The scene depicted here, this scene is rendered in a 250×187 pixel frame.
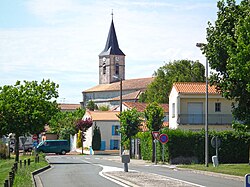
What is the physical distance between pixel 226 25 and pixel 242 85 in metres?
3.47

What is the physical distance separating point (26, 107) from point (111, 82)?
141914 mm

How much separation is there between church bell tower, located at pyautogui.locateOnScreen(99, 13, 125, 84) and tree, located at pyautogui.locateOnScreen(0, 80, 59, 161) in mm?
124432

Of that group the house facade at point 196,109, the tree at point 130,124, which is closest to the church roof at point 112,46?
the tree at point 130,124

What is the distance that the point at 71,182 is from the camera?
24062 millimetres

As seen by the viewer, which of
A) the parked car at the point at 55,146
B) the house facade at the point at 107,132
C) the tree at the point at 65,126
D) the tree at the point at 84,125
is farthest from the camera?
the tree at the point at 65,126

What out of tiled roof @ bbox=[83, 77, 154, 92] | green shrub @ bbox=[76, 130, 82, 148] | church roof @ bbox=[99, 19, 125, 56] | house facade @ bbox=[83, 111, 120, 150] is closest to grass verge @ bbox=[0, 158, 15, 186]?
house facade @ bbox=[83, 111, 120, 150]

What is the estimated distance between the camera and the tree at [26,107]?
42.0m

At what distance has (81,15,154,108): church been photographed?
166875mm

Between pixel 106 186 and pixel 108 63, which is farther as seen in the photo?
pixel 108 63

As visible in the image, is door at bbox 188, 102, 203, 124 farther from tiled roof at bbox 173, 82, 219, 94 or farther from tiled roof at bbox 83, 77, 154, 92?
tiled roof at bbox 83, 77, 154, 92

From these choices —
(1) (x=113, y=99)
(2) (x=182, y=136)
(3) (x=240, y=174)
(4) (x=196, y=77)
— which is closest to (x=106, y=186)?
(3) (x=240, y=174)

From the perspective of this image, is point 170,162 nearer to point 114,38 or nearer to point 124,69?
point 114,38

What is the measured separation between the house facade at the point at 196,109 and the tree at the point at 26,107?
13440 millimetres

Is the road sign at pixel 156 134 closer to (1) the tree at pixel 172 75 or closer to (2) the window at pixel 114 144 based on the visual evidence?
(2) the window at pixel 114 144
